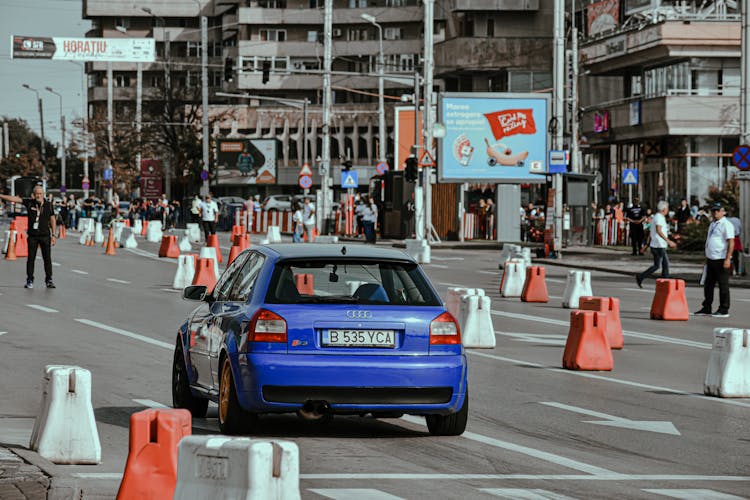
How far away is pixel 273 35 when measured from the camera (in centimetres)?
12588

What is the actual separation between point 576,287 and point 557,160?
17179 millimetres

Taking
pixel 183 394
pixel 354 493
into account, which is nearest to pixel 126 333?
pixel 183 394

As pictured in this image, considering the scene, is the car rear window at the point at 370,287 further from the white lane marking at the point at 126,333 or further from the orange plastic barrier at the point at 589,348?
the white lane marking at the point at 126,333

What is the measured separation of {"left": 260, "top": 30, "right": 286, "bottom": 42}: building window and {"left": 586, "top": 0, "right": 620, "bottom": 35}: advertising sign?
169 feet

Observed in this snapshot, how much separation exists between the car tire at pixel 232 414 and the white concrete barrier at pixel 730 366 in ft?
17.6

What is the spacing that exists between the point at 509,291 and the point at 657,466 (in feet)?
63.4

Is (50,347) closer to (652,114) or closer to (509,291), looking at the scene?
(509,291)

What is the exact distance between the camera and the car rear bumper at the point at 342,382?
9977 mm

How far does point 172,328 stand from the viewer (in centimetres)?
2023

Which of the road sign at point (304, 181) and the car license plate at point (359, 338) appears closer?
the car license plate at point (359, 338)

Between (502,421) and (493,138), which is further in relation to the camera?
(493,138)

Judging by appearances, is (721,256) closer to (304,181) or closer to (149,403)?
(149,403)

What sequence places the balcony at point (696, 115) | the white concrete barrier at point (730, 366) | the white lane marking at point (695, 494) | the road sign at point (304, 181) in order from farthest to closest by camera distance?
the road sign at point (304, 181), the balcony at point (696, 115), the white concrete barrier at point (730, 366), the white lane marking at point (695, 494)

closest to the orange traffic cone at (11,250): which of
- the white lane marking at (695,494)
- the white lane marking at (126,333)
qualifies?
the white lane marking at (126,333)
